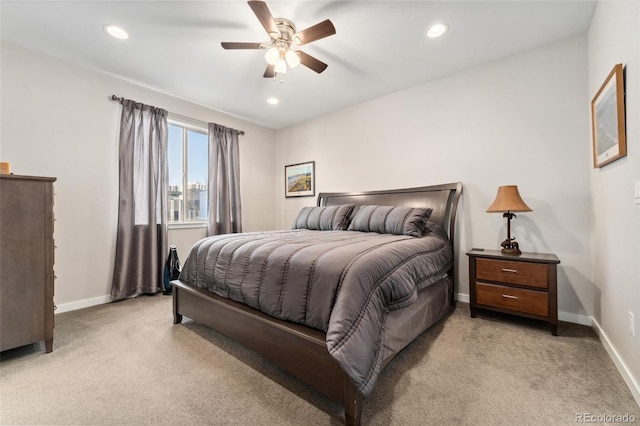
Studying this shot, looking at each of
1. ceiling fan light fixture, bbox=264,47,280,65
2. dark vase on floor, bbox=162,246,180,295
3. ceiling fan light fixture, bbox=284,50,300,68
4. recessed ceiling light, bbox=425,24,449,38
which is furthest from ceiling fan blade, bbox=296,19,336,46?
dark vase on floor, bbox=162,246,180,295

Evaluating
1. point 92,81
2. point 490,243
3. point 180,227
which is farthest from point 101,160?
point 490,243

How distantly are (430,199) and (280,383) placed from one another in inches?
98.7

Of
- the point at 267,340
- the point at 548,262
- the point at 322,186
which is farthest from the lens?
the point at 322,186

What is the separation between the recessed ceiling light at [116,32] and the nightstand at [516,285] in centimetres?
379

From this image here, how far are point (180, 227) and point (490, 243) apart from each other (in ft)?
13.0

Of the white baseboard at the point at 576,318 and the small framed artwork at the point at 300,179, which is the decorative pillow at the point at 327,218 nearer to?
the small framed artwork at the point at 300,179

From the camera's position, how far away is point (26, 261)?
1.89m

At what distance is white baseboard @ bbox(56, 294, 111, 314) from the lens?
2.78 meters

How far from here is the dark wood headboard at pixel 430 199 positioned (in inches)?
119

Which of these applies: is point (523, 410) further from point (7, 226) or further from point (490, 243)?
point (7, 226)

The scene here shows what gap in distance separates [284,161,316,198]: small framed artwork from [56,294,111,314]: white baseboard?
303 centimetres

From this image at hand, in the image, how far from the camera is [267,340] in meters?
1.66

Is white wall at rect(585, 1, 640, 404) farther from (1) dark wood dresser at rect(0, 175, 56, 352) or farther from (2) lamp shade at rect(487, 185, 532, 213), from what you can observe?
(1) dark wood dresser at rect(0, 175, 56, 352)

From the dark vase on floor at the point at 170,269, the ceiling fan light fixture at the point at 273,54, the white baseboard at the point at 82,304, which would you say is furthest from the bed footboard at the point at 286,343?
the ceiling fan light fixture at the point at 273,54
